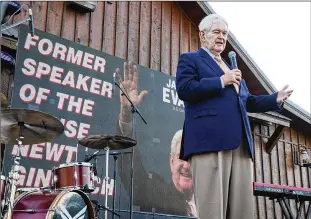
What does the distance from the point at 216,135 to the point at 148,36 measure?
508 centimetres

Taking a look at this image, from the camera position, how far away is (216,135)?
6.07 feet

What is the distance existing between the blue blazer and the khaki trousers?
0.05m

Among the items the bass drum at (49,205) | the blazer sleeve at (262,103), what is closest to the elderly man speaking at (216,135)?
the blazer sleeve at (262,103)

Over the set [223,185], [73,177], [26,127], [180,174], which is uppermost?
[26,127]

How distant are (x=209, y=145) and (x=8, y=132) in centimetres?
253

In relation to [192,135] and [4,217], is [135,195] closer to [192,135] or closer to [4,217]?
[4,217]

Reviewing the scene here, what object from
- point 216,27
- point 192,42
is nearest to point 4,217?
point 216,27

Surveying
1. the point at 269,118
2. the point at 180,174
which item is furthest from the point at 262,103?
the point at 269,118

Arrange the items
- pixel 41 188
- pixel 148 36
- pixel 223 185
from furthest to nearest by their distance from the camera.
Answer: pixel 148 36 < pixel 41 188 < pixel 223 185

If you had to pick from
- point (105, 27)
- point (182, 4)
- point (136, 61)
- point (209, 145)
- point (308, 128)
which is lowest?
point (209, 145)

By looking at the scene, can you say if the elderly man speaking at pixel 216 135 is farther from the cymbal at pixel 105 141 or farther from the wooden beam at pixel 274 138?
the wooden beam at pixel 274 138

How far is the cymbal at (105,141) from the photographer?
4324 mm

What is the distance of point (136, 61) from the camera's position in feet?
20.8

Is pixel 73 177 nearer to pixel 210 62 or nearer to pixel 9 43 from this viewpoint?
pixel 9 43
